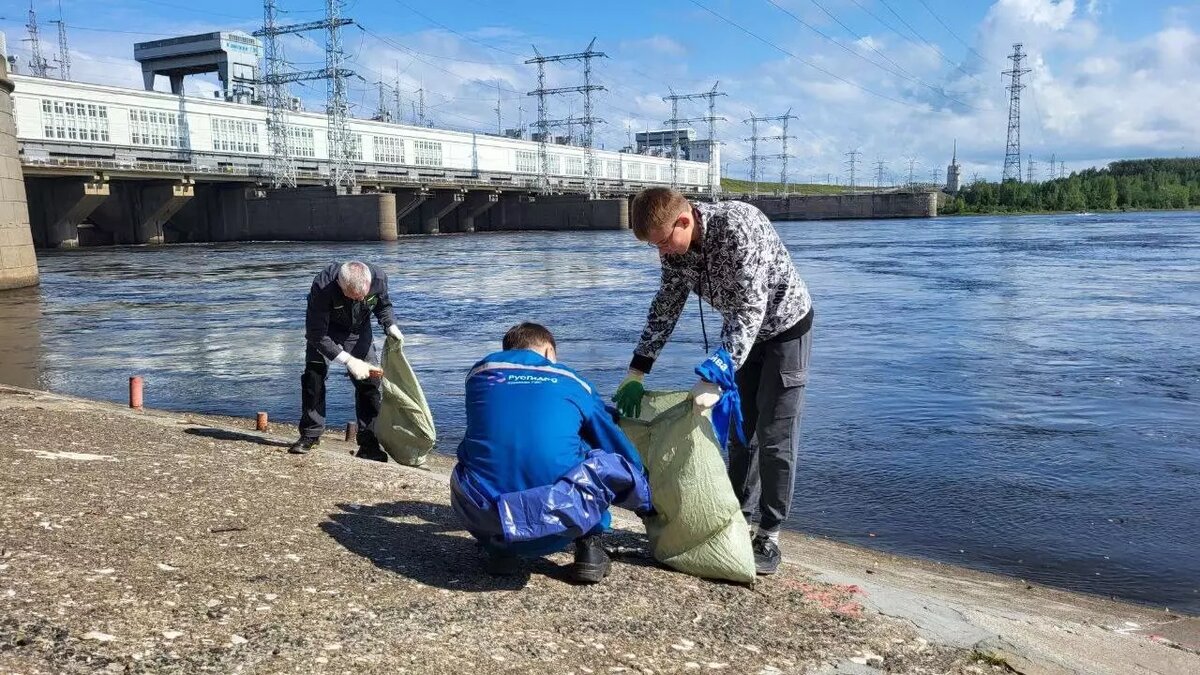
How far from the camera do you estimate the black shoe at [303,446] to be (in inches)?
268

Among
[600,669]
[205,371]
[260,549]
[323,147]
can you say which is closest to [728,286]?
[600,669]

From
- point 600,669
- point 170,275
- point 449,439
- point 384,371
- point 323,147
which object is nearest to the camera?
point 600,669

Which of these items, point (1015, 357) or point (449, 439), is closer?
point (449, 439)

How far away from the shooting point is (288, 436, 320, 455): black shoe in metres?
6.81

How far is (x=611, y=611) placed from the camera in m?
3.92

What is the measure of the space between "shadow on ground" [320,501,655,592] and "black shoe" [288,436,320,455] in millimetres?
1648

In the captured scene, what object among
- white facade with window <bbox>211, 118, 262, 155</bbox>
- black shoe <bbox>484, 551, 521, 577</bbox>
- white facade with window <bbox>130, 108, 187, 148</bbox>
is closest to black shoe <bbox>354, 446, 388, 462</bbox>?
black shoe <bbox>484, 551, 521, 577</bbox>

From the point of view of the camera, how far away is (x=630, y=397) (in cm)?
460

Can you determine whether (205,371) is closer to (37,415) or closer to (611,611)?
(37,415)

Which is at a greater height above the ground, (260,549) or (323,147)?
(323,147)

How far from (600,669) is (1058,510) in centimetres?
493

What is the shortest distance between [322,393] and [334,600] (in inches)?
139

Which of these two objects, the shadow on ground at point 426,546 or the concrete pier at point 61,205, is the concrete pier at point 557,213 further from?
the shadow on ground at point 426,546

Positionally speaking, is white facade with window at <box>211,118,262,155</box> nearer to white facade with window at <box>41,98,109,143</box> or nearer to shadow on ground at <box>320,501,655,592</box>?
white facade with window at <box>41,98,109,143</box>
